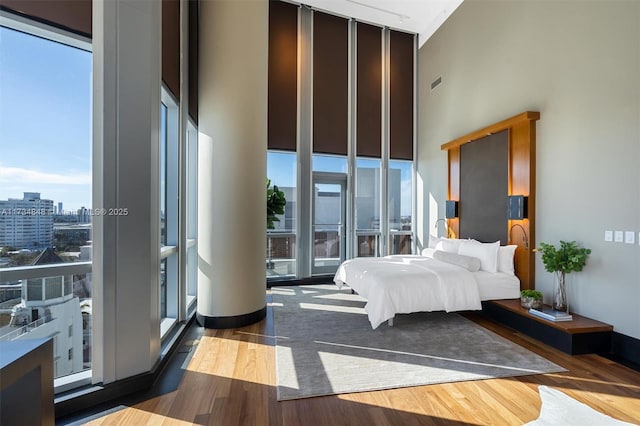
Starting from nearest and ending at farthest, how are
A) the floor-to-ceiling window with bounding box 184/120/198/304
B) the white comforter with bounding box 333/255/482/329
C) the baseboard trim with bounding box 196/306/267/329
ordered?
the white comforter with bounding box 333/255/482/329, the baseboard trim with bounding box 196/306/267/329, the floor-to-ceiling window with bounding box 184/120/198/304

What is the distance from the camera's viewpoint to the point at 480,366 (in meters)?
2.84

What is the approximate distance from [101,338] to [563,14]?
585cm

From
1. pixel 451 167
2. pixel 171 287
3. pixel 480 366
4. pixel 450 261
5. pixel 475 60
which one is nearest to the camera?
pixel 480 366

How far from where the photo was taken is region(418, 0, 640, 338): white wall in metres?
3.13

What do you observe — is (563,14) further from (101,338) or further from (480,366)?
(101,338)

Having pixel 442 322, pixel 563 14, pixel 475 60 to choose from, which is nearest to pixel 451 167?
pixel 475 60

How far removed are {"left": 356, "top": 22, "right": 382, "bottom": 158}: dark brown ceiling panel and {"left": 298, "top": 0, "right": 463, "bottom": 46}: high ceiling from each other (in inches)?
12.3

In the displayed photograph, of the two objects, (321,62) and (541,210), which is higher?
(321,62)

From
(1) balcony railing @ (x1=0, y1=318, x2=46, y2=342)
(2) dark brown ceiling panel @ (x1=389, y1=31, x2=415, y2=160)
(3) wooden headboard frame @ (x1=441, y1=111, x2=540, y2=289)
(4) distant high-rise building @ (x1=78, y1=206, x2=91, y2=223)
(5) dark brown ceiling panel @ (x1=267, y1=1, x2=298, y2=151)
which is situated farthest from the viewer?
(2) dark brown ceiling panel @ (x1=389, y1=31, x2=415, y2=160)

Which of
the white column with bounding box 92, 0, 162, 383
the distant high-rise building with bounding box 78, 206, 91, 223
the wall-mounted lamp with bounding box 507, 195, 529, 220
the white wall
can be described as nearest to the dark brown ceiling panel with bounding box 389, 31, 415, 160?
the white wall

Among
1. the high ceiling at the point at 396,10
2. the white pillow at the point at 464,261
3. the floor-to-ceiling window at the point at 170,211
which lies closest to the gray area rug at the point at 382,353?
the white pillow at the point at 464,261

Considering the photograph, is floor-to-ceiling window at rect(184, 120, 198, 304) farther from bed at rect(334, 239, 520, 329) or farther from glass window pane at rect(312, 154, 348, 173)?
glass window pane at rect(312, 154, 348, 173)

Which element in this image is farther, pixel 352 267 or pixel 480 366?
pixel 352 267

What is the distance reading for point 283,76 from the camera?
242 inches
